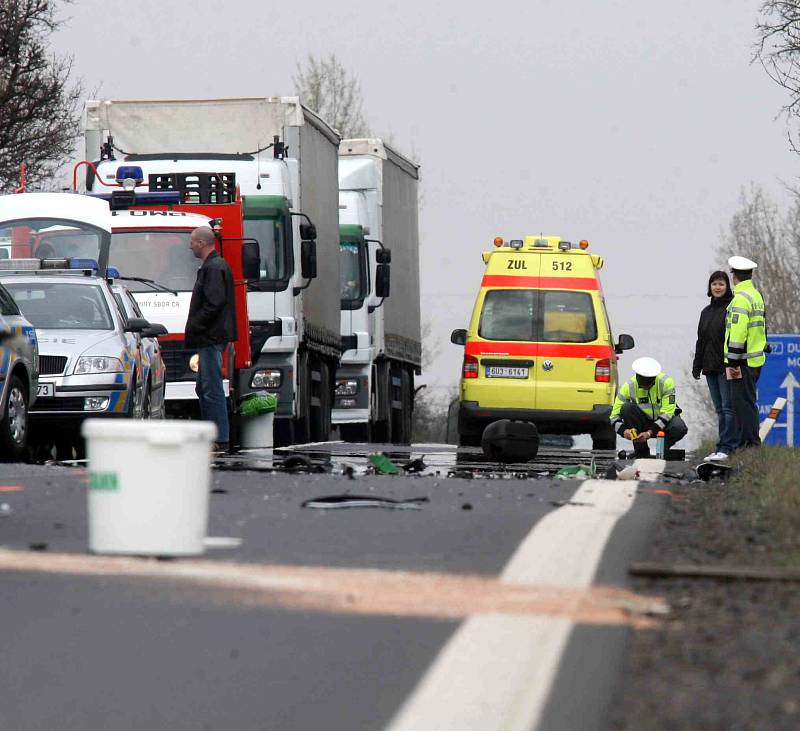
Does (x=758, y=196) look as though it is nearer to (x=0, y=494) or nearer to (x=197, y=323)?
(x=197, y=323)

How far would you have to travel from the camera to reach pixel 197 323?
Result: 57.3 feet

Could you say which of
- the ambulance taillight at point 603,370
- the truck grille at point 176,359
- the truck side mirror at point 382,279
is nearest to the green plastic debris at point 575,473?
the truck grille at point 176,359

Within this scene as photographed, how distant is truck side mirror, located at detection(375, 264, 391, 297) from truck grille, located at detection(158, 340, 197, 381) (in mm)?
8954

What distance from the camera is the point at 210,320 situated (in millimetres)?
17500

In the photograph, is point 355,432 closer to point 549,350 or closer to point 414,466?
point 549,350

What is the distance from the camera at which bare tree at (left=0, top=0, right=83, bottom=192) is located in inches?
1625

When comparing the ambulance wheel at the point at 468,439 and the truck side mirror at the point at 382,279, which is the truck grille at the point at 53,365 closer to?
the ambulance wheel at the point at 468,439

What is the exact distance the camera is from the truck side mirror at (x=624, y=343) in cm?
2613

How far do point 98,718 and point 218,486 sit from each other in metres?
6.32

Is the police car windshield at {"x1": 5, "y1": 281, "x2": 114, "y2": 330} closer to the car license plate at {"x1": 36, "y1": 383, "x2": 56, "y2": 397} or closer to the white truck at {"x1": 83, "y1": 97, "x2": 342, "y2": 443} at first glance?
the car license plate at {"x1": 36, "y1": 383, "x2": 56, "y2": 397}

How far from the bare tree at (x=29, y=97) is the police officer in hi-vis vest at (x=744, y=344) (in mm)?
26421

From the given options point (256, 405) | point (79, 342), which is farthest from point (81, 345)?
point (256, 405)

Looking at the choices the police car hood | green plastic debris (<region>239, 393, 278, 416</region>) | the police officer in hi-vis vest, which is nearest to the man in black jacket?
the police car hood

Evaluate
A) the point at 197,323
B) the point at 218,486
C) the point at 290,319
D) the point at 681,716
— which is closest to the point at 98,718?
the point at 681,716
